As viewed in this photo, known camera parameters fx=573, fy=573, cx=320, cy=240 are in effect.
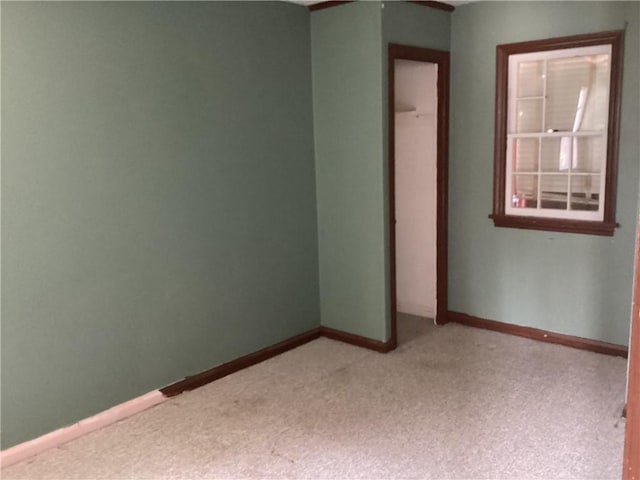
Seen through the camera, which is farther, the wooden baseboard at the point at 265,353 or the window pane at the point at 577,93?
the window pane at the point at 577,93

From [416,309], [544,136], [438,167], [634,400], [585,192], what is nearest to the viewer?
[634,400]

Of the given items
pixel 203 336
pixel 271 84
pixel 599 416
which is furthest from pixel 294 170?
pixel 599 416

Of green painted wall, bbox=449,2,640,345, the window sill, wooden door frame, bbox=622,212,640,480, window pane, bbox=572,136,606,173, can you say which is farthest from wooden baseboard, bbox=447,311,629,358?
wooden door frame, bbox=622,212,640,480

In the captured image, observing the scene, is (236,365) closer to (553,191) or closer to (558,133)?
(553,191)

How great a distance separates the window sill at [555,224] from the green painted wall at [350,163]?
107 cm

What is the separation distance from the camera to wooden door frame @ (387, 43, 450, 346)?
421cm

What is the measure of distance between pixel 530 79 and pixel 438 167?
3.20 feet

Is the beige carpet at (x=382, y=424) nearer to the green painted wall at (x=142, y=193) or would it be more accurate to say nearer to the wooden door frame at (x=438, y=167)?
the green painted wall at (x=142, y=193)

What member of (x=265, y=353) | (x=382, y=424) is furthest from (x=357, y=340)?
(x=382, y=424)

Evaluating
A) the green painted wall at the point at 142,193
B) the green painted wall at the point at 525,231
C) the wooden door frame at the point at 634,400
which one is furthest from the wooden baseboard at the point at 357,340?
the wooden door frame at the point at 634,400

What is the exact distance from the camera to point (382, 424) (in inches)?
131

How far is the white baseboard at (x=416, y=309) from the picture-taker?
5.20 metres

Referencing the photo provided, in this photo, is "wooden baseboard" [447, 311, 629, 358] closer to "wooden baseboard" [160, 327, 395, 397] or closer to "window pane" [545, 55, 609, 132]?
"wooden baseboard" [160, 327, 395, 397]

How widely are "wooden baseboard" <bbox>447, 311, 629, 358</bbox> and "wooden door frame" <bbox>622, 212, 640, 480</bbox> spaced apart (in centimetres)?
332
